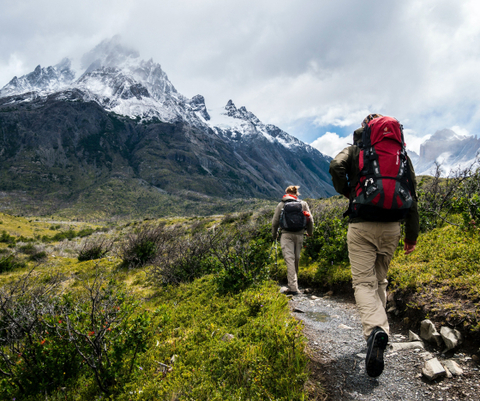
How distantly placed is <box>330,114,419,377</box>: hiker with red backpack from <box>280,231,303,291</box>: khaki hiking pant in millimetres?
2674

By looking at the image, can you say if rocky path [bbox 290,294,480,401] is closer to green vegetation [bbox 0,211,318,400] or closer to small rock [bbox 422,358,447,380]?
small rock [bbox 422,358,447,380]

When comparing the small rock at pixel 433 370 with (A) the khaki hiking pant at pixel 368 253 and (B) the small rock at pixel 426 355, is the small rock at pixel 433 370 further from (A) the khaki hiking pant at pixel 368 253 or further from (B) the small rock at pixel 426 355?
(A) the khaki hiking pant at pixel 368 253

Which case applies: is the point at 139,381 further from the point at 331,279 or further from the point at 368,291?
the point at 331,279

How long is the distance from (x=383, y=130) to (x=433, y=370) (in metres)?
2.51

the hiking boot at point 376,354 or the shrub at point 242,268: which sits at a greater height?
the shrub at point 242,268

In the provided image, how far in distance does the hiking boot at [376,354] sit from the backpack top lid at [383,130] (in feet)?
6.85

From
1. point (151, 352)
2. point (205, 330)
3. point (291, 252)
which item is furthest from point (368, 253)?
point (151, 352)

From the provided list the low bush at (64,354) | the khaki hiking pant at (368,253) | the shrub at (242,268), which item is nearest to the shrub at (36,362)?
the low bush at (64,354)

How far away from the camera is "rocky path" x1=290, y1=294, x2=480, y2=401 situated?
2381 mm

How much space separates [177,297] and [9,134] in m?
224

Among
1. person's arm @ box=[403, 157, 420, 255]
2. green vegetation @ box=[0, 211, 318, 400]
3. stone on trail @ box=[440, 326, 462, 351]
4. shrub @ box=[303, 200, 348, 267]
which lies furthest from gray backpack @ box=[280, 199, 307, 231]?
stone on trail @ box=[440, 326, 462, 351]

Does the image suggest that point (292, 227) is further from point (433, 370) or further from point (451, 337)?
point (433, 370)

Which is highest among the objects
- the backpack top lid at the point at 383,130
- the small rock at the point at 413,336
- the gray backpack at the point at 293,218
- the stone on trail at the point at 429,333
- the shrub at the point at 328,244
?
the backpack top lid at the point at 383,130

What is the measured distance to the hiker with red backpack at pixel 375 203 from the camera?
2865 mm
